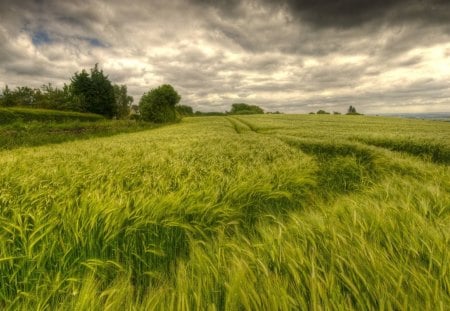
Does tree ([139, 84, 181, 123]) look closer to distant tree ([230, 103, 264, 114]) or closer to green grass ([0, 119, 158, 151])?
green grass ([0, 119, 158, 151])

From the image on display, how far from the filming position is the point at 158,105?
1752 inches

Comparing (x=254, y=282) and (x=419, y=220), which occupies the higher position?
(x=419, y=220)

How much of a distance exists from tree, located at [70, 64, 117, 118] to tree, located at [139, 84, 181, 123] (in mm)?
6781

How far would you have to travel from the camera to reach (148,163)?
3.70 metres

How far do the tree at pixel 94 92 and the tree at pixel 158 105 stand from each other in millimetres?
6781

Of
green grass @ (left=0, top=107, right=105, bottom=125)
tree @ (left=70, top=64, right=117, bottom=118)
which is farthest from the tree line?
green grass @ (left=0, top=107, right=105, bottom=125)

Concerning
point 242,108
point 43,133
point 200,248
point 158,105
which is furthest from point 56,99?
point 242,108

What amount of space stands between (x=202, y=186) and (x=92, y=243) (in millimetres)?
1341

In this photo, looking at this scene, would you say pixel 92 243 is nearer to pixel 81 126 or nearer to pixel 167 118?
pixel 81 126

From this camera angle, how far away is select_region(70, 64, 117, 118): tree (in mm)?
41000

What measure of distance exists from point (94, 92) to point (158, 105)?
1283 cm

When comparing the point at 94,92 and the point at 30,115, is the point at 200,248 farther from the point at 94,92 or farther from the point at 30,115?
the point at 94,92

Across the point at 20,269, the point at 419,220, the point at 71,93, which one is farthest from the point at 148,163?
the point at 71,93

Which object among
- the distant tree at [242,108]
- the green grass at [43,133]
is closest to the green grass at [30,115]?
the green grass at [43,133]
